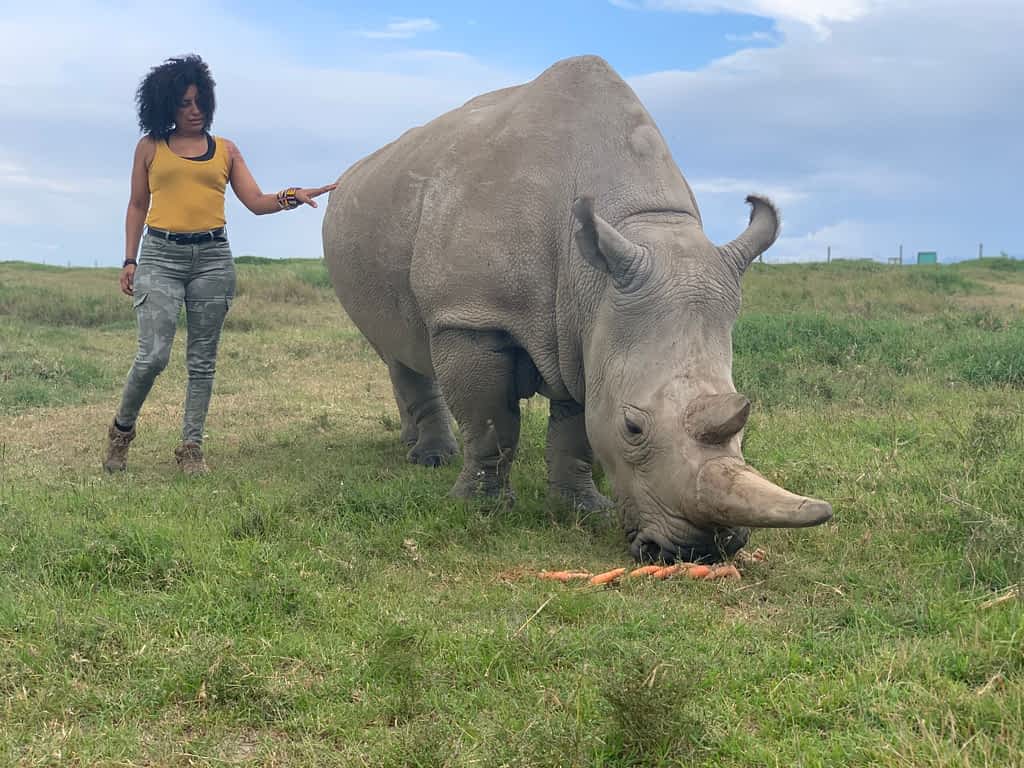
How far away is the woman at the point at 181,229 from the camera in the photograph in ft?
21.0

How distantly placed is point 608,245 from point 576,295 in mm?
452

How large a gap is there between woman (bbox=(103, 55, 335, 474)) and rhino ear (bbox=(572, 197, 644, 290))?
2.39 m

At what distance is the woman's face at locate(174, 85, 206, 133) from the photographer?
21.1 feet

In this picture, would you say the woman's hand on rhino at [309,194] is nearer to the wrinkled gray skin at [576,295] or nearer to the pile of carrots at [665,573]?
the wrinkled gray skin at [576,295]

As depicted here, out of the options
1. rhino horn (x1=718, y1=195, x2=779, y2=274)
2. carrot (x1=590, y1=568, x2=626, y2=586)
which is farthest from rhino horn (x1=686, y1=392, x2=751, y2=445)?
rhino horn (x1=718, y1=195, x2=779, y2=274)

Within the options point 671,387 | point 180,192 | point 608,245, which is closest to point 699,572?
point 671,387

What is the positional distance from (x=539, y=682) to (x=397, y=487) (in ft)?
8.66

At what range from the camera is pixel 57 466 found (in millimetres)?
6828

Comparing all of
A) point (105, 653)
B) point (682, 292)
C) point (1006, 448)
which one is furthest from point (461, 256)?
point (1006, 448)

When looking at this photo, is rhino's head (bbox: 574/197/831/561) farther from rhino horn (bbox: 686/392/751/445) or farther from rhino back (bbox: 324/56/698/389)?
rhino back (bbox: 324/56/698/389)

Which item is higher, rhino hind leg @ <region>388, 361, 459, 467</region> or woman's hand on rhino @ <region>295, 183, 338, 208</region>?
woman's hand on rhino @ <region>295, 183, 338, 208</region>

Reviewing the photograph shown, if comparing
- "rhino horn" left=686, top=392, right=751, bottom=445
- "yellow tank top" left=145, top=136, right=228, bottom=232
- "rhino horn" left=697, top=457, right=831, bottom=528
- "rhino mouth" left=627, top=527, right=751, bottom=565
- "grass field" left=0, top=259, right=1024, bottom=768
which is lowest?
"grass field" left=0, top=259, right=1024, bottom=768

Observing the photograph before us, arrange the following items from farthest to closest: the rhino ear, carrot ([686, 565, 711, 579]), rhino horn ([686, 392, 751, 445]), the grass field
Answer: the rhino ear < carrot ([686, 565, 711, 579]) < rhino horn ([686, 392, 751, 445]) < the grass field

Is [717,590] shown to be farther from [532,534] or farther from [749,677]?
[532,534]
